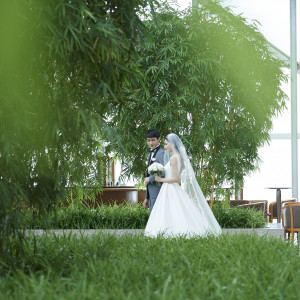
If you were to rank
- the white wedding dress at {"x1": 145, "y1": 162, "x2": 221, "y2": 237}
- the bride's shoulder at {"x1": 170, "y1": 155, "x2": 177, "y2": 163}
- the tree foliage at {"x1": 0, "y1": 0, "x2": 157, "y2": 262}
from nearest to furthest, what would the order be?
the tree foliage at {"x1": 0, "y1": 0, "x2": 157, "y2": 262}, the white wedding dress at {"x1": 145, "y1": 162, "x2": 221, "y2": 237}, the bride's shoulder at {"x1": 170, "y1": 155, "x2": 177, "y2": 163}

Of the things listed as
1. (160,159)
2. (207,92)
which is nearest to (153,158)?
(160,159)

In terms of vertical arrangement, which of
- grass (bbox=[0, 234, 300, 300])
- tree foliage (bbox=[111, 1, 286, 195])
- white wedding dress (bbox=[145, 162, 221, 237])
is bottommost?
grass (bbox=[0, 234, 300, 300])

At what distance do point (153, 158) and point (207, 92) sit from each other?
196 cm

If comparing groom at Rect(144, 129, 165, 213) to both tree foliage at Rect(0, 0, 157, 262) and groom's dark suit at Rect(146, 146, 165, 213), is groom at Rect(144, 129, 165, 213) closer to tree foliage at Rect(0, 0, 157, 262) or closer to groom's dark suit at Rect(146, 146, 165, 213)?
groom's dark suit at Rect(146, 146, 165, 213)

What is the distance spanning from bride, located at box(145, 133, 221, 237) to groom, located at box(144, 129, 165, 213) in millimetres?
124

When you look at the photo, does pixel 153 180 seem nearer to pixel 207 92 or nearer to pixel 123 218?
pixel 123 218

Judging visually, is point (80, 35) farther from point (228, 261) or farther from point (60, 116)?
point (228, 261)

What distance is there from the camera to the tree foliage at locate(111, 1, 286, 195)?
293 inches

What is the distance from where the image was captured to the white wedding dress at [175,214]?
5.93m

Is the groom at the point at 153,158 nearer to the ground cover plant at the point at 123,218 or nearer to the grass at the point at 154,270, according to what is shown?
the ground cover plant at the point at 123,218

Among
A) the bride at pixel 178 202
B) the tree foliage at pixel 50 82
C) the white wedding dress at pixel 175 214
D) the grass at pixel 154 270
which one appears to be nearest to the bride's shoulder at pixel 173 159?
the bride at pixel 178 202

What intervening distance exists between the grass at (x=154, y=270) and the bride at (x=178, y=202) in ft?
5.24

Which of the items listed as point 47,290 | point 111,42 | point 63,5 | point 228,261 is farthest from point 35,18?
point 228,261

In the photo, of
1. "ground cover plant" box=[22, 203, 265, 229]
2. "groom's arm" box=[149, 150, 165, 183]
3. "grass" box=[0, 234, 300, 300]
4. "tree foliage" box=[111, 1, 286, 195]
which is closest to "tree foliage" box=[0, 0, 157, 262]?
"grass" box=[0, 234, 300, 300]
